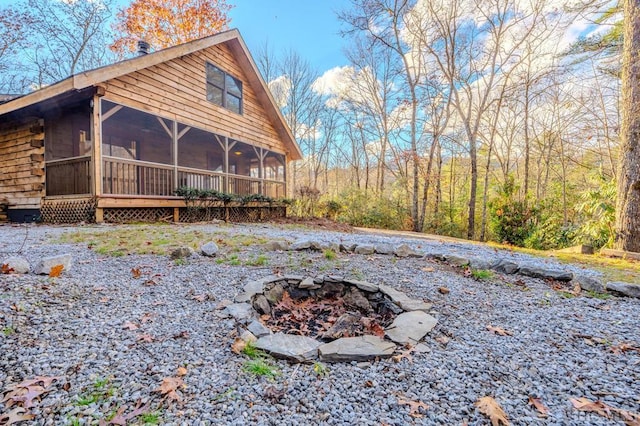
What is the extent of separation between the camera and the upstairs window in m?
9.70

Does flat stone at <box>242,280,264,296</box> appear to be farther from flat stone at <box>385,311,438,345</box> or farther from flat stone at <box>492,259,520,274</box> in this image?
flat stone at <box>492,259,520,274</box>

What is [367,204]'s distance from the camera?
Answer: 1275 centimetres

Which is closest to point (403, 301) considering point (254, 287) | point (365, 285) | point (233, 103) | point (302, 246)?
point (365, 285)

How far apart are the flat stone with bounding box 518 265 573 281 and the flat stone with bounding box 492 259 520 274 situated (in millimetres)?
61

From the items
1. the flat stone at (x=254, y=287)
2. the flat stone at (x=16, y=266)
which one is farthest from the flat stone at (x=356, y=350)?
the flat stone at (x=16, y=266)

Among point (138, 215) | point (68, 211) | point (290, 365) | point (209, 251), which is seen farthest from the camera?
point (138, 215)

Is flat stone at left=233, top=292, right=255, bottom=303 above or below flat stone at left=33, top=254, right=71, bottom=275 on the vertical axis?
below

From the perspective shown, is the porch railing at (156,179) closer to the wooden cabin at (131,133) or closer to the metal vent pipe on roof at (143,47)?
the wooden cabin at (131,133)

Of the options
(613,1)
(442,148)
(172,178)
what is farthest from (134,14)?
(613,1)

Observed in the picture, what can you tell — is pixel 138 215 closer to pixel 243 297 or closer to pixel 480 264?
pixel 243 297

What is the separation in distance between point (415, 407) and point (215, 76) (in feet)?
35.4

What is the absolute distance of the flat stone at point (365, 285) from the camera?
9.55 ft

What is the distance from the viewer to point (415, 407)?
4.39 ft

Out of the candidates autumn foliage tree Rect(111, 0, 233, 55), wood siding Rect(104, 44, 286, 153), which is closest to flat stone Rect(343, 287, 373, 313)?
wood siding Rect(104, 44, 286, 153)
